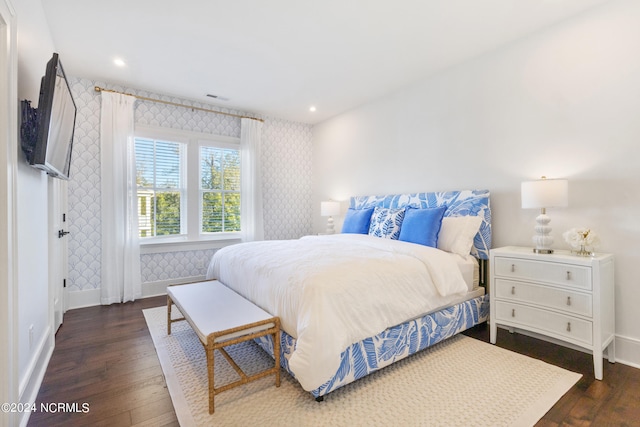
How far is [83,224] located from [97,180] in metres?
0.56

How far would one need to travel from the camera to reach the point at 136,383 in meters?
1.99

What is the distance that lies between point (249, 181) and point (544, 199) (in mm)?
3781

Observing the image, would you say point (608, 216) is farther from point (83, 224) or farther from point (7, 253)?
point (83, 224)

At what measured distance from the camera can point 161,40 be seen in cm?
281

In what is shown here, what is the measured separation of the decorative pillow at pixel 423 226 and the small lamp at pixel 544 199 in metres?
0.75

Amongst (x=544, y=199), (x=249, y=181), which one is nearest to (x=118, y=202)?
(x=249, y=181)

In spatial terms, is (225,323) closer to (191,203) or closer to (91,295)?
(91,295)

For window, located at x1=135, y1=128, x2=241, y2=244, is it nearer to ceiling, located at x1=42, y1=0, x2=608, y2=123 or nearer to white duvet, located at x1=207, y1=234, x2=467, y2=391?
ceiling, located at x1=42, y1=0, x2=608, y2=123

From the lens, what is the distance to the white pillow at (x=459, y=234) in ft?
9.24

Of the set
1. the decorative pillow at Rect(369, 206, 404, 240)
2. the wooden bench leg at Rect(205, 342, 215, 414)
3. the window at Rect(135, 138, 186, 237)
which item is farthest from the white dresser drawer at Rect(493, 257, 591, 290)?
the window at Rect(135, 138, 186, 237)

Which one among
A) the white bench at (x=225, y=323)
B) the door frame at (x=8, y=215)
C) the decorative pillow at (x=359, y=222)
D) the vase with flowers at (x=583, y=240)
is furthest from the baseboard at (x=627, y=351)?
the door frame at (x=8, y=215)

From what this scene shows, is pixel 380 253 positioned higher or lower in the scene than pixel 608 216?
lower

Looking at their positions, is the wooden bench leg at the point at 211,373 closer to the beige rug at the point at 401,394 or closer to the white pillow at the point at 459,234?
the beige rug at the point at 401,394

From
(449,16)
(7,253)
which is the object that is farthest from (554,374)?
(7,253)
